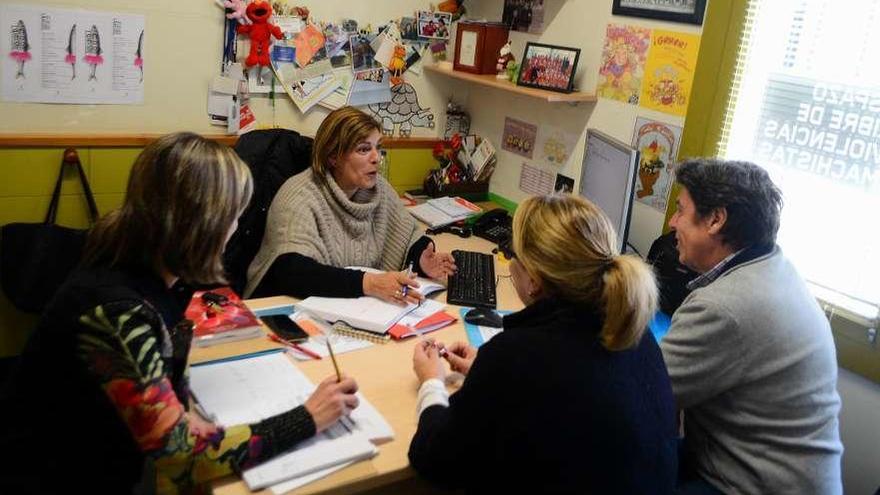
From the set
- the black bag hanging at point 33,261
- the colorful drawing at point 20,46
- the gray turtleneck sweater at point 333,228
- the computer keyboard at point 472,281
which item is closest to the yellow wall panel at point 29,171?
the black bag hanging at point 33,261

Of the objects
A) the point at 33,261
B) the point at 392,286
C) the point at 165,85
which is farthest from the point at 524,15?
the point at 33,261

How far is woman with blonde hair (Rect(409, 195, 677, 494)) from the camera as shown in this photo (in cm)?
118

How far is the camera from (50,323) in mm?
1180

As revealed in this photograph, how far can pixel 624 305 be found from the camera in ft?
3.95

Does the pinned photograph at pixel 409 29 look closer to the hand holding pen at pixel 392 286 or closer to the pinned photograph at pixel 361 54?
the pinned photograph at pixel 361 54

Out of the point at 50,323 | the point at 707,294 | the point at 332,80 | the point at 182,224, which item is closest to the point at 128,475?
the point at 50,323

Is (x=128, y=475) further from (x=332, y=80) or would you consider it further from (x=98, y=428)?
(x=332, y=80)

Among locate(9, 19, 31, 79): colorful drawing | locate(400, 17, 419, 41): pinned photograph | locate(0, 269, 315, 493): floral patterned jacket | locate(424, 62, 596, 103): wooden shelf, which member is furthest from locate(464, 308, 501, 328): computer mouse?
locate(9, 19, 31, 79): colorful drawing

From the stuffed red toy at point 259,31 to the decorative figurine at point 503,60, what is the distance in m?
0.94

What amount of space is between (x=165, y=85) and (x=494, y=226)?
4.63 feet

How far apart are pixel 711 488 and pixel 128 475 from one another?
1231mm

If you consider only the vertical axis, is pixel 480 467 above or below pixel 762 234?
below

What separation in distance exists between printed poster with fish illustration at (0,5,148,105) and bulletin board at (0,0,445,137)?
0.03 m

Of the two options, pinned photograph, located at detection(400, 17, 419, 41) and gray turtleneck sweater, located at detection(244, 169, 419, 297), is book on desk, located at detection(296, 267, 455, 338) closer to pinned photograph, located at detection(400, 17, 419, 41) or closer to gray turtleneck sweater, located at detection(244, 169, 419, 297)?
gray turtleneck sweater, located at detection(244, 169, 419, 297)
